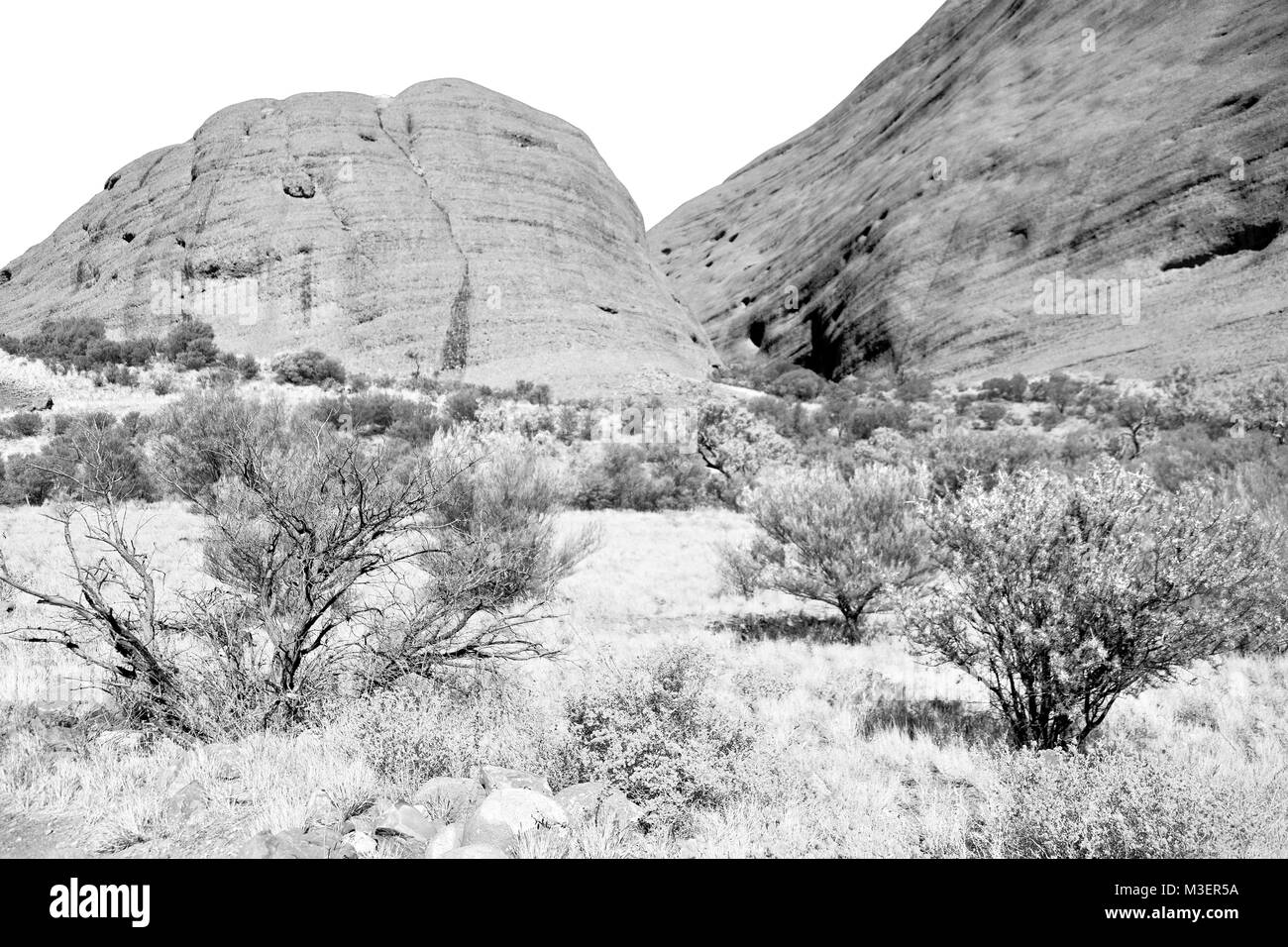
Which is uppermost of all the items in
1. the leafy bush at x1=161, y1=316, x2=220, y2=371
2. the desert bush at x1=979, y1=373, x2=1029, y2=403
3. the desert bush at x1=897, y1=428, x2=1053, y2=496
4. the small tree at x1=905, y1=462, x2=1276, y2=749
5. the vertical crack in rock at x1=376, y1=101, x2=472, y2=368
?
the vertical crack in rock at x1=376, y1=101, x2=472, y2=368

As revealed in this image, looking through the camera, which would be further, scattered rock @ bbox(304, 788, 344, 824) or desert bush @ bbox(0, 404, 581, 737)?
desert bush @ bbox(0, 404, 581, 737)

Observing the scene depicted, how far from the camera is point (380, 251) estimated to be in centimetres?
4725

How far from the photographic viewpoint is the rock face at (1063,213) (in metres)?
39.7

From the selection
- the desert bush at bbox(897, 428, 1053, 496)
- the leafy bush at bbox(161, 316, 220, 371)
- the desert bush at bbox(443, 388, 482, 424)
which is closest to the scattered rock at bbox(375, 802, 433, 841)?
the desert bush at bbox(897, 428, 1053, 496)

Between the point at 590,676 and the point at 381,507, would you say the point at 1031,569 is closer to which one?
the point at 590,676

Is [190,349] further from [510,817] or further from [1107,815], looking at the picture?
[1107,815]

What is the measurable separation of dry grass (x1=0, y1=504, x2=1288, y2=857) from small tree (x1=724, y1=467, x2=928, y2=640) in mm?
808

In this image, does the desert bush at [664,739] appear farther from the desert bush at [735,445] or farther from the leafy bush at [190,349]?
the leafy bush at [190,349]

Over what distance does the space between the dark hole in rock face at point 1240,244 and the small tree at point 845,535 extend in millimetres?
44054

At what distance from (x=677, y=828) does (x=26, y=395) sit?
29.2m

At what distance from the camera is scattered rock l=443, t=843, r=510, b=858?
2.76m

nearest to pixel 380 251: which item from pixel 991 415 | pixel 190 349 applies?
pixel 190 349

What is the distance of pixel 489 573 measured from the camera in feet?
18.8

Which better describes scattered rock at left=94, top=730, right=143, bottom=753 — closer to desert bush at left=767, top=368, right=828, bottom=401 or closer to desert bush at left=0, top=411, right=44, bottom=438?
desert bush at left=0, top=411, right=44, bottom=438
